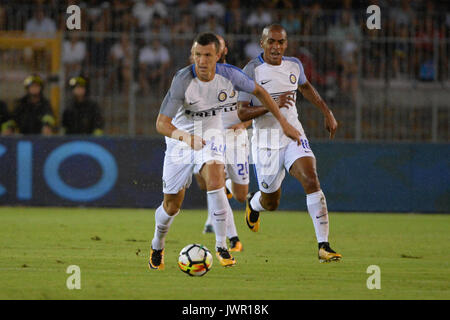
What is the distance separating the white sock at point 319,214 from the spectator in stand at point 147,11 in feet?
29.2

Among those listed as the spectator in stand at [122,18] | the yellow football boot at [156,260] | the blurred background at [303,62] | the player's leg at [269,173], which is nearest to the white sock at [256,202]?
the player's leg at [269,173]

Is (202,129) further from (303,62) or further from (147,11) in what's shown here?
(147,11)

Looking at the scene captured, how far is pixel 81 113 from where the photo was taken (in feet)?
53.8

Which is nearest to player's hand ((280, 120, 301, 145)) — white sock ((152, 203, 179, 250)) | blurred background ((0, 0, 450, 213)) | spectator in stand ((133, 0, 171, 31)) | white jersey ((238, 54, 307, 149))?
white jersey ((238, 54, 307, 149))

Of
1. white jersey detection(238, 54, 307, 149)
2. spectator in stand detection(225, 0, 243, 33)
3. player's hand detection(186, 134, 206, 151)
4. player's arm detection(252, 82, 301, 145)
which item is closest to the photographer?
player's hand detection(186, 134, 206, 151)

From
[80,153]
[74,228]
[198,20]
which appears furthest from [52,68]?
[74,228]

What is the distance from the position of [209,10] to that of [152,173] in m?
3.77

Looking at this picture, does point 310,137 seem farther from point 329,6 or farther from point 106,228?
point 106,228

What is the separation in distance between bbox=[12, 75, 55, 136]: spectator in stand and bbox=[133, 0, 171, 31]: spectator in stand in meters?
2.55

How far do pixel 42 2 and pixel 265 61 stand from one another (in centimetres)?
964

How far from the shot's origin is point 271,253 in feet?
34.1

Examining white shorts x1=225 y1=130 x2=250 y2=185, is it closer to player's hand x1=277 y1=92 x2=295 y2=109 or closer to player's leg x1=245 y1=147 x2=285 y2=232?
player's leg x1=245 y1=147 x2=285 y2=232

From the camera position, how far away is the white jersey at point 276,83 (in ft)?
33.2

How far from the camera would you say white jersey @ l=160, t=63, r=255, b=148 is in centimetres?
873
